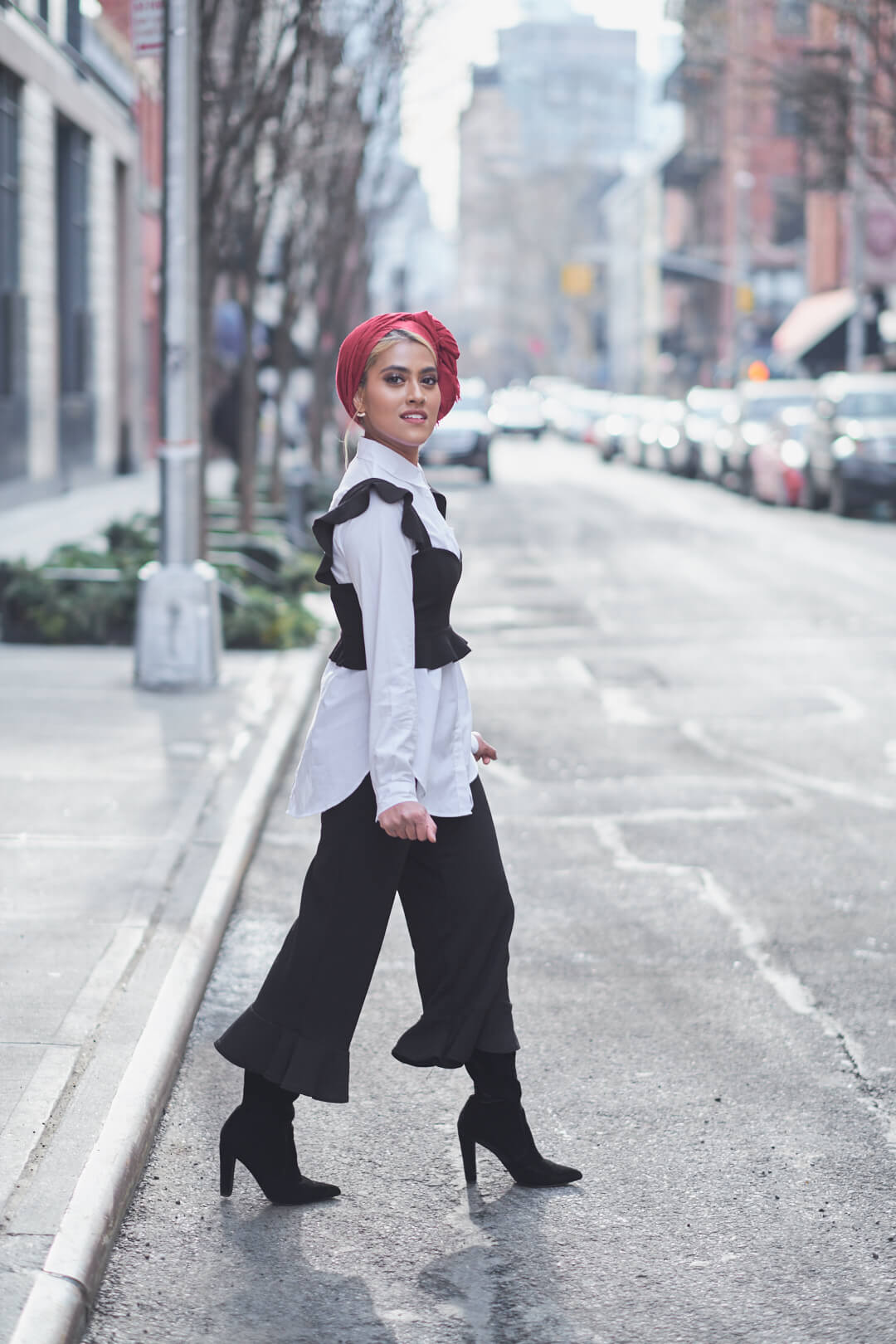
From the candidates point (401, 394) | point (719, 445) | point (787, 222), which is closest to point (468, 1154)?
point (401, 394)

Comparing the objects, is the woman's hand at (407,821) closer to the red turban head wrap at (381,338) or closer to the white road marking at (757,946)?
the red turban head wrap at (381,338)

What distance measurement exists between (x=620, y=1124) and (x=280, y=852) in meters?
3.11

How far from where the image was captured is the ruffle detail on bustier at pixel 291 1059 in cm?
402

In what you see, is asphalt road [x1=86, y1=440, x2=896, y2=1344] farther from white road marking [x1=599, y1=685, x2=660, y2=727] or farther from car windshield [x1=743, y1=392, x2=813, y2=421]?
car windshield [x1=743, y1=392, x2=813, y2=421]

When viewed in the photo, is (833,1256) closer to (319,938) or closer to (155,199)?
(319,938)

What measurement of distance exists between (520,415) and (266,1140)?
6909cm

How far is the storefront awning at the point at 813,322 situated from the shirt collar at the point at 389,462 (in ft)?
→ 172

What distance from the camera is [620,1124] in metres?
4.64

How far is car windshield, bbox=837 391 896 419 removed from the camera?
96.2ft

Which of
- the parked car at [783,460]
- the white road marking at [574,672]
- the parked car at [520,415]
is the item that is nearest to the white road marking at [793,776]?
the white road marking at [574,672]

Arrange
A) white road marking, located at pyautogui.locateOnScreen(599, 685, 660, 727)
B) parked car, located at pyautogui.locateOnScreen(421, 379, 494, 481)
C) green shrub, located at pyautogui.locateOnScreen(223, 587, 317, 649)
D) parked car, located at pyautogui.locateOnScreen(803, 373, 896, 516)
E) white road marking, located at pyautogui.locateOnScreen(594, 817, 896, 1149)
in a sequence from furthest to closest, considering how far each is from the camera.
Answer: parked car, located at pyautogui.locateOnScreen(421, 379, 494, 481) → parked car, located at pyautogui.locateOnScreen(803, 373, 896, 516) → green shrub, located at pyautogui.locateOnScreen(223, 587, 317, 649) → white road marking, located at pyautogui.locateOnScreen(599, 685, 660, 727) → white road marking, located at pyautogui.locateOnScreen(594, 817, 896, 1149)

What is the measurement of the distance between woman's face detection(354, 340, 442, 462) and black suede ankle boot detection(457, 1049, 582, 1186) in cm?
126

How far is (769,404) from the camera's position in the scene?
122ft

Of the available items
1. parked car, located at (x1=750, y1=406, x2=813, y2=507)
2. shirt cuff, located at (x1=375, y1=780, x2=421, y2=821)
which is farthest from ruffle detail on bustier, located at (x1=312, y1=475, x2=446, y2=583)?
parked car, located at (x1=750, y1=406, x2=813, y2=507)
